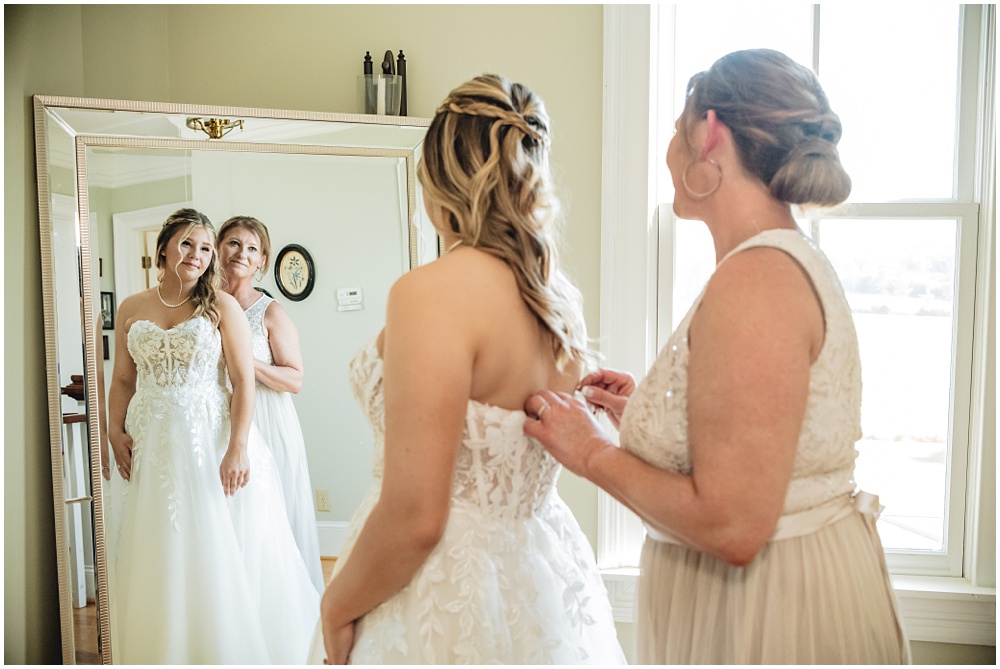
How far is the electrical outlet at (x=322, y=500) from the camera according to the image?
2.03 metres

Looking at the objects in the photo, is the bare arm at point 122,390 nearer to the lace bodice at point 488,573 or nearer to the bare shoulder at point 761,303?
the lace bodice at point 488,573

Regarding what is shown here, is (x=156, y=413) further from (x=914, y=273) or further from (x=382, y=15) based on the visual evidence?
(x=914, y=273)

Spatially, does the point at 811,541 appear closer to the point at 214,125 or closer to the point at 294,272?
the point at 294,272

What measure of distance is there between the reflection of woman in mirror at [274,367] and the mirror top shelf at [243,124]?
0.83 ft

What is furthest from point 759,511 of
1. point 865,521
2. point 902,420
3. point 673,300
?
point 902,420

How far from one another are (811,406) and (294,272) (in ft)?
4.73

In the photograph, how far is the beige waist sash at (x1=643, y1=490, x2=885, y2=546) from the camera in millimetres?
1032

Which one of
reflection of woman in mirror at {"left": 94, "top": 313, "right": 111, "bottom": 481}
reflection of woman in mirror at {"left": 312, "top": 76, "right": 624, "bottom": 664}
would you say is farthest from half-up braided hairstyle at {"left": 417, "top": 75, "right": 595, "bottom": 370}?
reflection of woman in mirror at {"left": 94, "top": 313, "right": 111, "bottom": 481}

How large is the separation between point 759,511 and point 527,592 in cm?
43

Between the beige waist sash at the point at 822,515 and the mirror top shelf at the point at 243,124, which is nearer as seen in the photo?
the beige waist sash at the point at 822,515

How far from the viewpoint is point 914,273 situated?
6.89 feet

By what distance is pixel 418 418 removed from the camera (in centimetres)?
102

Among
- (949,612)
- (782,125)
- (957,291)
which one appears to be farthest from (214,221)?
(949,612)

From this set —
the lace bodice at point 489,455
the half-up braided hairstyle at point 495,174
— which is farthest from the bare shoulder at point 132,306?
the half-up braided hairstyle at point 495,174
